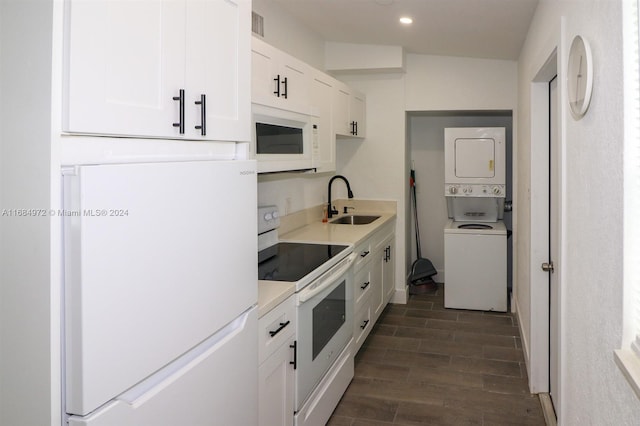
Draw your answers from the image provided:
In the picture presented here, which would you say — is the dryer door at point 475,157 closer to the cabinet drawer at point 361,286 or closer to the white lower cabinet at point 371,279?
the white lower cabinet at point 371,279

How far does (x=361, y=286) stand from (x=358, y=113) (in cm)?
178

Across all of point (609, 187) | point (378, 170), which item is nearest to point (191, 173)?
point (609, 187)

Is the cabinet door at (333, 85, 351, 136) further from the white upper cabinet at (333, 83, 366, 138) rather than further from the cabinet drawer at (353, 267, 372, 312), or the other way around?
the cabinet drawer at (353, 267, 372, 312)

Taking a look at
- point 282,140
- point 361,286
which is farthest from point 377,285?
point 282,140

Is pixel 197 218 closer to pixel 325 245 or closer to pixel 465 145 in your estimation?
pixel 325 245

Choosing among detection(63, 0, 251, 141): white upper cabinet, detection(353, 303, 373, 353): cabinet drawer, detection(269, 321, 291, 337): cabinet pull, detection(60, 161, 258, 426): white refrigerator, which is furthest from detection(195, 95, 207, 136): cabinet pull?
detection(353, 303, 373, 353): cabinet drawer

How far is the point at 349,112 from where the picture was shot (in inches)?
181

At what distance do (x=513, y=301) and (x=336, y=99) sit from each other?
8.37ft

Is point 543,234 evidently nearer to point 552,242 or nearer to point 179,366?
point 552,242

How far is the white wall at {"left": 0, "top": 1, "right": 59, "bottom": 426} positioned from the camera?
3.48ft

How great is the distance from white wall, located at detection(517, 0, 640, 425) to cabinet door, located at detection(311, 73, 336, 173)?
1.70 metres

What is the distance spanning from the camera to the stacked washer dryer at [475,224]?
5.03 metres

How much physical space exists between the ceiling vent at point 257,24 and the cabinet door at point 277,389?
1966mm

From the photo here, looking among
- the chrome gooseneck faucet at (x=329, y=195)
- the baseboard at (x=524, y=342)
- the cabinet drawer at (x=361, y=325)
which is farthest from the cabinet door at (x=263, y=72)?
the baseboard at (x=524, y=342)
